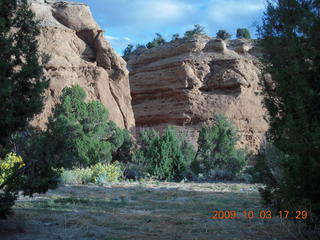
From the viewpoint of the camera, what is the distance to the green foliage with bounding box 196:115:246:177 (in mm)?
23391

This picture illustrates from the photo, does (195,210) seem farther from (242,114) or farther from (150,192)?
(242,114)

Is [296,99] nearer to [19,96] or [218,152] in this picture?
[19,96]

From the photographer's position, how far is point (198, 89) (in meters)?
36.5

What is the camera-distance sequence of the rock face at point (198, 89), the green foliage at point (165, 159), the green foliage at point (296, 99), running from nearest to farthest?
the green foliage at point (296, 99)
the green foliage at point (165, 159)
the rock face at point (198, 89)

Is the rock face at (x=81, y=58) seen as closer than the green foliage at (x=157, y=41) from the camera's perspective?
Yes

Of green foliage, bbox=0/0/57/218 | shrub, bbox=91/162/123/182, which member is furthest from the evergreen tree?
shrub, bbox=91/162/123/182

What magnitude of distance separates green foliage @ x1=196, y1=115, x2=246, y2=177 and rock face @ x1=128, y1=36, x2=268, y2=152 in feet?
31.1

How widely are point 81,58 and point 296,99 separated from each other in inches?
823

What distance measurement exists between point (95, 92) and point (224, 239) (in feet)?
61.9

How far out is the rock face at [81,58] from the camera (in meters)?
22.0

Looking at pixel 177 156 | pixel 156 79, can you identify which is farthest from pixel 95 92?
pixel 156 79

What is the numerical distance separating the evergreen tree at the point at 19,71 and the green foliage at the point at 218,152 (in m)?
18.4

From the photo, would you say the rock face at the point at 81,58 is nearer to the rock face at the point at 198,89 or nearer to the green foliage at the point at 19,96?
the rock face at the point at 198,89

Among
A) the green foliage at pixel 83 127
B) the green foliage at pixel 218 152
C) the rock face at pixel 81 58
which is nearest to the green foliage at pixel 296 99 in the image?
the green foliage at pixel 83 127
